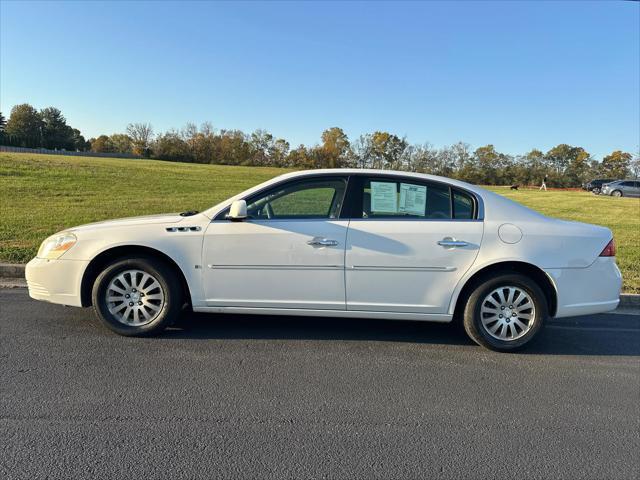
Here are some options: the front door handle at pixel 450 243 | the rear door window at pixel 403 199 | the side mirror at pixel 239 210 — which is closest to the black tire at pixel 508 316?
the front door handle at pixel 450 243

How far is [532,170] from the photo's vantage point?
68438mm

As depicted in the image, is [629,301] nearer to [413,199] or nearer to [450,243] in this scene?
[450,243]

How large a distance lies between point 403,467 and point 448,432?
1.60 feet

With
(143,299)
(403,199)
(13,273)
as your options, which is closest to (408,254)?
(403,199)

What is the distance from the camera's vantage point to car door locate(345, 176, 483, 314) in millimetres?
3773

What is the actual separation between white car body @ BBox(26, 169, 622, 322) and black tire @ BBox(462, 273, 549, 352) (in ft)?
0.38

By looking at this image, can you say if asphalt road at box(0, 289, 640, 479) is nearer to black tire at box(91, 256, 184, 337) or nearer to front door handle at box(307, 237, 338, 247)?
black tire at box(91, 256, 184, 337)

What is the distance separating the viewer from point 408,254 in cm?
377

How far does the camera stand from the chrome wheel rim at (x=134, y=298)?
3967 millimetres

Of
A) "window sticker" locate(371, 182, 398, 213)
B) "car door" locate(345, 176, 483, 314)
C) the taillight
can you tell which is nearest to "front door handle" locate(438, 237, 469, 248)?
"car door" locate(345, 176, 483, 314)

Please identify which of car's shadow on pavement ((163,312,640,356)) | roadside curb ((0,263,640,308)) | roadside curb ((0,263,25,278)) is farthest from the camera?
roadside curb ((0,263,25,278))

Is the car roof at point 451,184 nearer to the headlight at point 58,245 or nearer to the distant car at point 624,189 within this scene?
the headlight at point 58,245

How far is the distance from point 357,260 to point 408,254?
0.44 meters

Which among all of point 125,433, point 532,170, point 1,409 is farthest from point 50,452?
point 532,170
